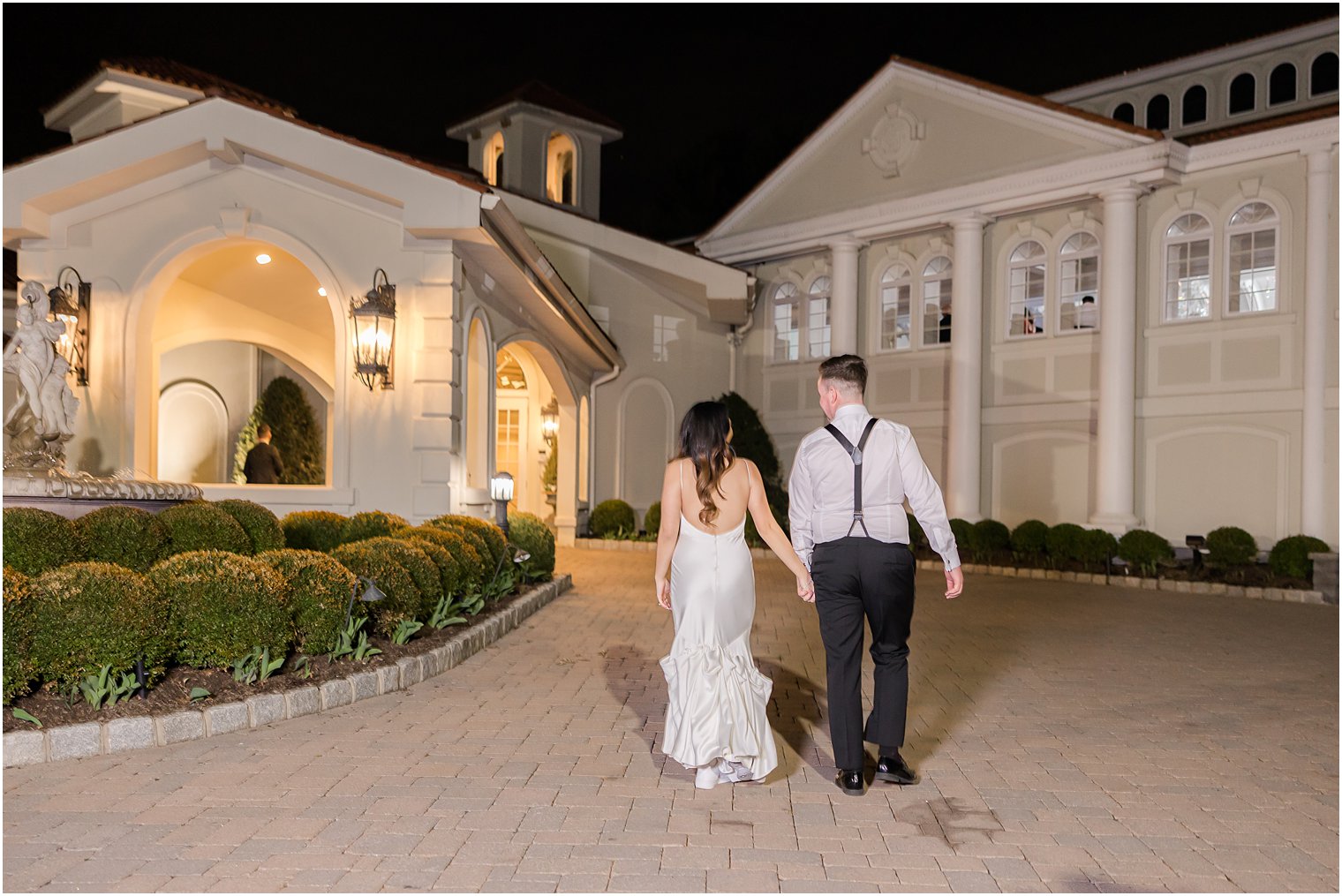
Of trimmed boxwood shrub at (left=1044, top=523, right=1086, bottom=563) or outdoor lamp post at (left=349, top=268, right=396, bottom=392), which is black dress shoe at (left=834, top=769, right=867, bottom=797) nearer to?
outdoor lamp post at (left=349, top=268, right=396, bottom=392)

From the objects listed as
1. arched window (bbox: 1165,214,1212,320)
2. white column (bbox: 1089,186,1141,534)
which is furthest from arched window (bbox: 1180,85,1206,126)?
white column (bbox: 1089,186,1141,534)

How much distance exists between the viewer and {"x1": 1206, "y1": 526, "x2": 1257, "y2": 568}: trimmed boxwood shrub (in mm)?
16438

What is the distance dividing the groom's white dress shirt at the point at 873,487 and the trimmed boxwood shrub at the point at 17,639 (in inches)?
156

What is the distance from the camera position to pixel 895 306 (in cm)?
2302

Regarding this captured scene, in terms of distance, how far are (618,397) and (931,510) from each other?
58.3ft

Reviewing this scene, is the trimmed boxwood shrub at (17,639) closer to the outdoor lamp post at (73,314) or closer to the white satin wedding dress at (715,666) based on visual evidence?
the white satin wedding dress at (715,666)

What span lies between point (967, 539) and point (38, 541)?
47.6 feet

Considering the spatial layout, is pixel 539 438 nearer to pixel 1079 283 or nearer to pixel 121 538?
pixel 1079 283

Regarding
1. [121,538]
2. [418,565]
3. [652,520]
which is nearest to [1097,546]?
[652,520]

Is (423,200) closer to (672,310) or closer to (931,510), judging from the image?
(931,510)

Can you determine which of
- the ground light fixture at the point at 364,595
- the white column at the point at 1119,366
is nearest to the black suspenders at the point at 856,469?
the ground light fixture at the point at 364,595

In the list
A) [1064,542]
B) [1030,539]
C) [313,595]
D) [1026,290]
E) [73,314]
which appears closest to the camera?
[313,595]

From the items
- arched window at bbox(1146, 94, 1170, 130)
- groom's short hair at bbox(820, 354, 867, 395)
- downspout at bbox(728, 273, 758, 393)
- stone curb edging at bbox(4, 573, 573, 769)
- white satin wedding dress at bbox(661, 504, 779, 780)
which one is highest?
arched window at bbox(1146, 94, 1170, 130)

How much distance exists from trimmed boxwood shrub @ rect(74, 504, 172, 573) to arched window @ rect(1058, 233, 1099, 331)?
16.7 meters
